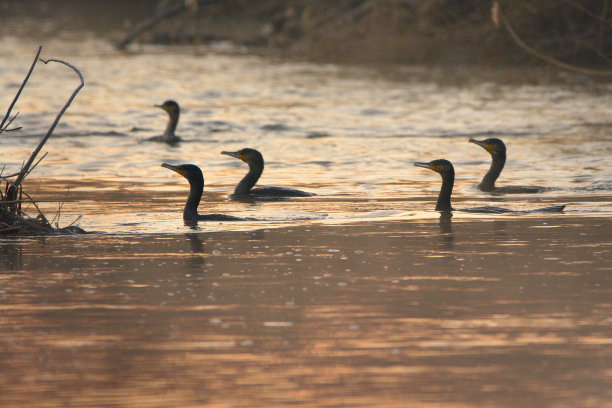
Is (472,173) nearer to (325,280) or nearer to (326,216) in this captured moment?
→ (326,216)

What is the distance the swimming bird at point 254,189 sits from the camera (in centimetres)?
1400

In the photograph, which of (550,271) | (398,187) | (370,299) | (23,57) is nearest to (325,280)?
(370,299)

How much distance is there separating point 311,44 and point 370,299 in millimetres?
30110

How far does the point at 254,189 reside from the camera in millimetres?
14297

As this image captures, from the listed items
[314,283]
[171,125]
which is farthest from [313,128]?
[314,283]

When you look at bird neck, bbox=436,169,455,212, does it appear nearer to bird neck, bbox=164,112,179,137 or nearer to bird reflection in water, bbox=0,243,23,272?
bird reflection in water, bbox=0,243,23,272

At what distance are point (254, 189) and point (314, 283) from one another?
220 inches

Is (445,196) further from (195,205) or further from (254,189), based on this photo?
(195,205)

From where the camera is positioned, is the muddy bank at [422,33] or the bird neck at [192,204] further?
the muddy bank at [422,33]

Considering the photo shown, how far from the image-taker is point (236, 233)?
11.3 metres

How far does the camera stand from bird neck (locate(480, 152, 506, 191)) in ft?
48.9

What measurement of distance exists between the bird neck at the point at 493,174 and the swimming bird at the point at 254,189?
2.16 m

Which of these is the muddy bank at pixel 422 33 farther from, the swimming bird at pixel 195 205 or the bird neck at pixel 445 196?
the swimming bird at pixel 195 205

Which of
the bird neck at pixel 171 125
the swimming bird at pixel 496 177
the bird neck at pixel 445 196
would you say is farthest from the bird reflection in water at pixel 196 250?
the bird neck at pixel 171 125
